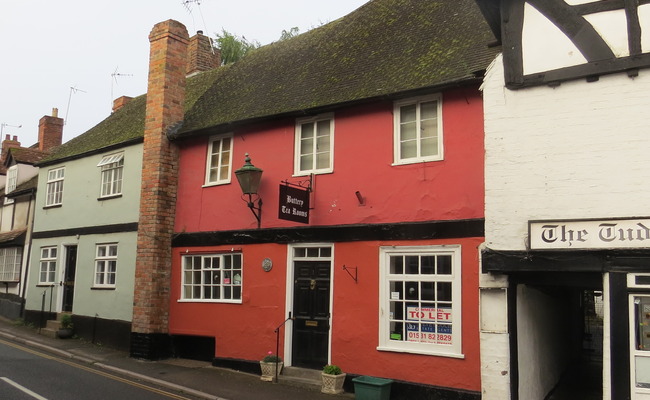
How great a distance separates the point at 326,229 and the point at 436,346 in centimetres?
312

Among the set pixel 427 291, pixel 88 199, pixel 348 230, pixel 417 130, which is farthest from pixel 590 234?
pixel 88 199

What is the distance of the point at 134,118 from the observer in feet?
58.2

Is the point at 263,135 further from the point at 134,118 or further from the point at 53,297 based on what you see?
the point at 53,297

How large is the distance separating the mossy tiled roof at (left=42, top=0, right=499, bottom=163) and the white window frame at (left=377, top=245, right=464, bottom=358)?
115 inches

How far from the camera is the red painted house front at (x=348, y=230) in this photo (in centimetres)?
920

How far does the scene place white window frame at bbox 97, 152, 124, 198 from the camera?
1555cm

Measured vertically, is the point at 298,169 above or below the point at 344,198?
above

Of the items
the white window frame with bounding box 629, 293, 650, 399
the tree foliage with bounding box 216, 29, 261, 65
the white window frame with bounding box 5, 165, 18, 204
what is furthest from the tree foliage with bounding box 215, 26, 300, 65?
the white window frame with bounding box 629, 293, 650, 399

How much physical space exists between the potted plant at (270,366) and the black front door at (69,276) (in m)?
9.19

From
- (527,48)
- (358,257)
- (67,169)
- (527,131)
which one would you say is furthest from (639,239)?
(67,169)

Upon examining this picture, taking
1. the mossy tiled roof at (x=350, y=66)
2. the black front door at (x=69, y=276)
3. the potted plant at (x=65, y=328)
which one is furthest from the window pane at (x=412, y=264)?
the black front door at (x=69, y=276)

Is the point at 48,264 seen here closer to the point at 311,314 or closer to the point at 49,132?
the point at 49,132

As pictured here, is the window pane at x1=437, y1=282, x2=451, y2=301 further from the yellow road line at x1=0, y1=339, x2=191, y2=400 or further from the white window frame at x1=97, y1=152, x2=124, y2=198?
the white window frame at x1=97, y1=152, x2=124, y2=198

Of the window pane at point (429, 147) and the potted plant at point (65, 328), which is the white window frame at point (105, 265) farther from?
the window pane at point (429, 147)
